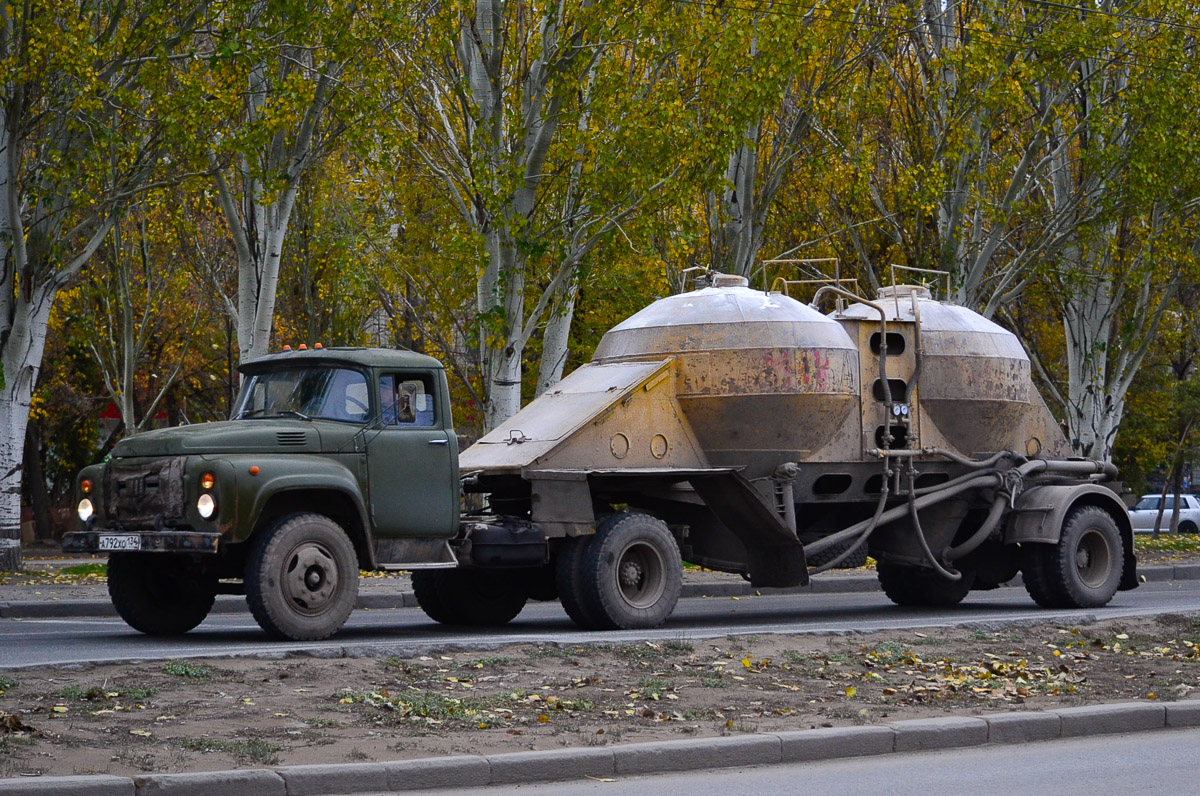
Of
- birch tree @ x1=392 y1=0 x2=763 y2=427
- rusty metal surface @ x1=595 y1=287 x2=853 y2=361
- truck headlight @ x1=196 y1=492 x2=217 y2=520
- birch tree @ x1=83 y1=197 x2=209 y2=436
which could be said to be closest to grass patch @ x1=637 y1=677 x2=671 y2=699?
truck headlight @ x1=196 y1=492 x2=217 y2=520

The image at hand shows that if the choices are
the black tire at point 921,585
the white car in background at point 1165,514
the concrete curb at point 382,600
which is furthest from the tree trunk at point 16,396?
the white car in background at point 1165,514

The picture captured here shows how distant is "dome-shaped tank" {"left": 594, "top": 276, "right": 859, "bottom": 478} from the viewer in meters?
14.7

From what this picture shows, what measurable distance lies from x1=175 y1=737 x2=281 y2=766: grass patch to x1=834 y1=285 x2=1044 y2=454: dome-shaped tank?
377 inches

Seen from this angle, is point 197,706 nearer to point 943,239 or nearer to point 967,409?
point 967,409

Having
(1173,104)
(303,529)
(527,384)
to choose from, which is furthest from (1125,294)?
(303,529)

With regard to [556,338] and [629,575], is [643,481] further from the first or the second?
[556,338]

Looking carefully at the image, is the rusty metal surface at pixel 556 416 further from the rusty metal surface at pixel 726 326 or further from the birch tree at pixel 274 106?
the birch tree at pixel 274 106

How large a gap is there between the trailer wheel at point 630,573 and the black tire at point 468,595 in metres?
1.39

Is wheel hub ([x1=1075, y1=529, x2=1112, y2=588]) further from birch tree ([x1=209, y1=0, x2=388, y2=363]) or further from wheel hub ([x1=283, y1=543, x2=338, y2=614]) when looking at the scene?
birch tree ([x1=209, y1=0, x2=388, y2=363])

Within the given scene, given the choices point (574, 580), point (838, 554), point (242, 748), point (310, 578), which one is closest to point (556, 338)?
point (838, 554)

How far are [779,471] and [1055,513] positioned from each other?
11.0 ft

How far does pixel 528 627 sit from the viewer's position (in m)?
14.6

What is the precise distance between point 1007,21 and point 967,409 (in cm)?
1337

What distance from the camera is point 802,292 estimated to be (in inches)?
1491
